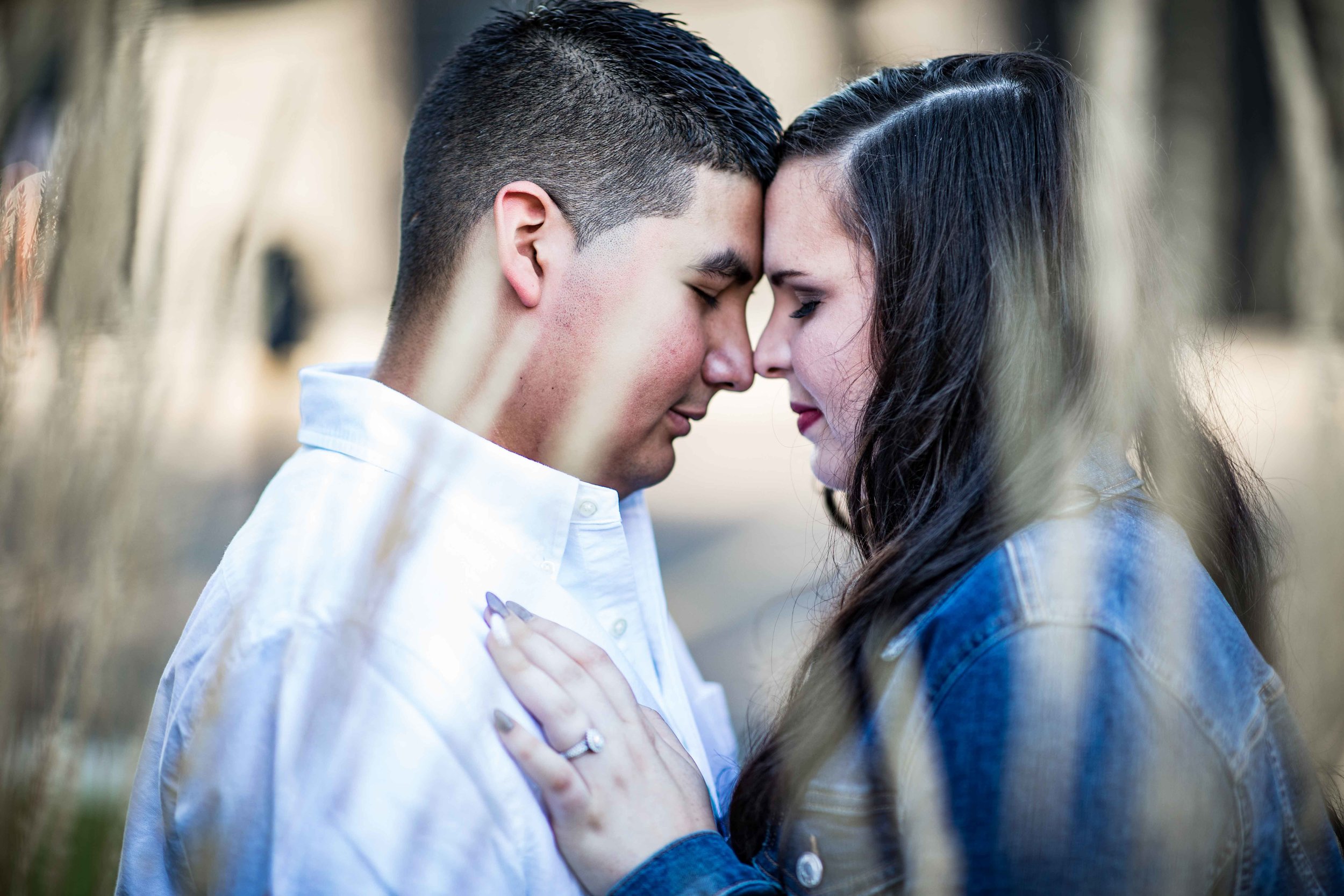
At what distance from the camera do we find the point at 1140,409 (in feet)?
4.33

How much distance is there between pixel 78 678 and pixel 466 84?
142 cm

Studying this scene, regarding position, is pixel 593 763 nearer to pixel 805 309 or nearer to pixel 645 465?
pixel 645 465

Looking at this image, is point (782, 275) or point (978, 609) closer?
point (978, 609)

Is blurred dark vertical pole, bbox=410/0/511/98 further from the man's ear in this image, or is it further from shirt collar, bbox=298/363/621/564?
shirt collar, bbox=298/363/621/564

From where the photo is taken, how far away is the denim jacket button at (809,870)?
45.1 inches

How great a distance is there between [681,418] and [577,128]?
59 centimetres

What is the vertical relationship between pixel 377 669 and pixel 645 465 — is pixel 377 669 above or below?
below

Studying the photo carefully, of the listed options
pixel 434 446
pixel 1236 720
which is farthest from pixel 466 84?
pixel 1236 720

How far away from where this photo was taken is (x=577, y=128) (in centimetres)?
171

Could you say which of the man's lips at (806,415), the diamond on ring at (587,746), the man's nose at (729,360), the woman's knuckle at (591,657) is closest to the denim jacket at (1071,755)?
the diamond on ring at (587,746)

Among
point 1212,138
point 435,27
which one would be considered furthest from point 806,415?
point 435,27

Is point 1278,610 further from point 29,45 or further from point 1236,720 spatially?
point 29,45

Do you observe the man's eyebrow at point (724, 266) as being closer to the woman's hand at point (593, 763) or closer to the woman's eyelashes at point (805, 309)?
the woman's eyelashes at point (805, 309)

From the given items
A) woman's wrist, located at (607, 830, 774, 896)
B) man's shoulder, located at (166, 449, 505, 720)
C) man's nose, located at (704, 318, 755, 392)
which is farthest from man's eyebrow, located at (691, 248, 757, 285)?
woman's wrist, located at (607, 830, 774, 896)
